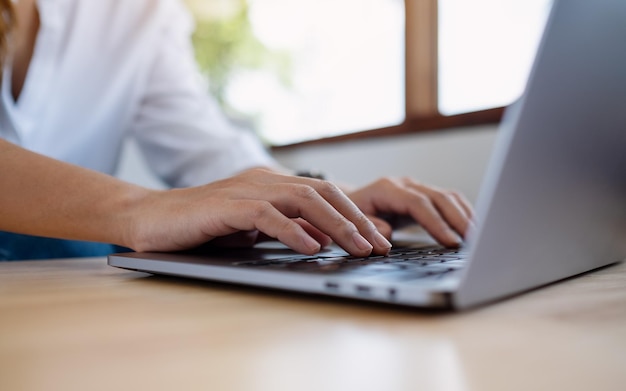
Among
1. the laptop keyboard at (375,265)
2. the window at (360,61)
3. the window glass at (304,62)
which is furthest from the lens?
the window glass at (304,62)

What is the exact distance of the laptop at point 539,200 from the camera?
0.32 m

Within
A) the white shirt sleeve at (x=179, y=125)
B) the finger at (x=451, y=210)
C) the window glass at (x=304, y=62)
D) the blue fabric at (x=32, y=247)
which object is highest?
the window glass at (x=304, y=62)

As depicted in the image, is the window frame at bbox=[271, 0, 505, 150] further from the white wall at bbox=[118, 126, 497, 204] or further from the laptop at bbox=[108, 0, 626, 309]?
the laptop at bbox=[108, 0, 626, 309]

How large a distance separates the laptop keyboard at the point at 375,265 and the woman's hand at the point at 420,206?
22cm

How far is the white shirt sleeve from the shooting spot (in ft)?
4.59

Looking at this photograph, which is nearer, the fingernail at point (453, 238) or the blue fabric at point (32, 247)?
the fingernail at point (453, 238)

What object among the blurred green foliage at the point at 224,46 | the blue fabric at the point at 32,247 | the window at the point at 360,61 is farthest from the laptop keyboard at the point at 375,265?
the blurred green foliage at the point at 224,46

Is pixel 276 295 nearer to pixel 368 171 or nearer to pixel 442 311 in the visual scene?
pixel 442 311

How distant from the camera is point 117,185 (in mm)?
659

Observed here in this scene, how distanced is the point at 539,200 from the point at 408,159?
5.68ft

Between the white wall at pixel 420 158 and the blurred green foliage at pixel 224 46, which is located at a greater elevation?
the blurred green foliage at pixel 224 46

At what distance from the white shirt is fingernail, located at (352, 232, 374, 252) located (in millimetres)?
823

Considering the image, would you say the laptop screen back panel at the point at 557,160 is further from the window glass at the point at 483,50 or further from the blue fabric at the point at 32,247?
the window glass at the point at 483,50

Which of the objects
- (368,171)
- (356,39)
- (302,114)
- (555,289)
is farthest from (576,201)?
(302,114)
